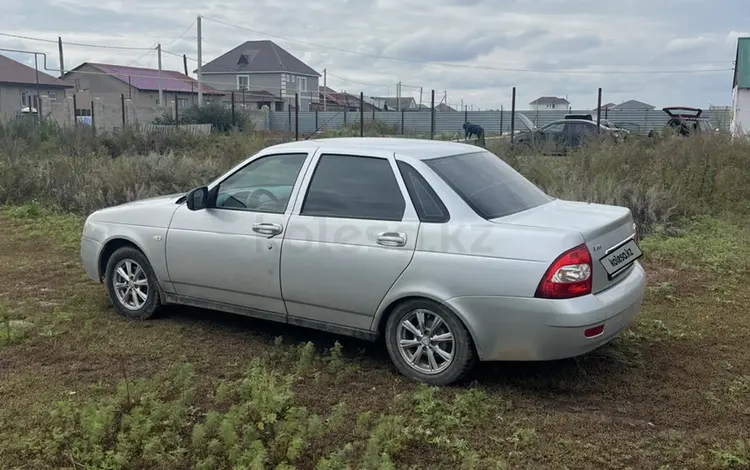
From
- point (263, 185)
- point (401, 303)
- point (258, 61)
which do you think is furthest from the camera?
point (258, 61)

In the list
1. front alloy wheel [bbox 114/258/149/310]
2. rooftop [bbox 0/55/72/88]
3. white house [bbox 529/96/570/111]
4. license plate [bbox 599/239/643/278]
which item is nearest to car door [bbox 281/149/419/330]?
license plate [bbox 599/239/643/278]

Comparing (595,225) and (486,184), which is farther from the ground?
(486,184)

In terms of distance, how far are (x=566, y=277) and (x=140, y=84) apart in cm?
5755

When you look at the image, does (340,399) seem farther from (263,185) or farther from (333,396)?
(263,185)

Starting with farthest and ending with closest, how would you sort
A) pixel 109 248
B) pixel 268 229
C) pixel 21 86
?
1. pixel 21 86
2. pixel 109 248
3. pixel 268 229

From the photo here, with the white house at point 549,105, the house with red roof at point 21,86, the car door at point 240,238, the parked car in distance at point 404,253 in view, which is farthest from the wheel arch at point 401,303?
the house with red roof at point 21,86

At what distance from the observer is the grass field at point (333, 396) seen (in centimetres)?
379

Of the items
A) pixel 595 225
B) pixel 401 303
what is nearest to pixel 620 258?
pixel 595 225

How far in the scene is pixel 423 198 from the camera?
15.6ft

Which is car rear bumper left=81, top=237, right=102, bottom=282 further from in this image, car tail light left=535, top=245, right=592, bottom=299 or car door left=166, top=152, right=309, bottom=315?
car tail light left=535, top=245, right=592, bottom=299

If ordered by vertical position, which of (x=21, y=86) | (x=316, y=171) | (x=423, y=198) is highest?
(x=21, y=86)

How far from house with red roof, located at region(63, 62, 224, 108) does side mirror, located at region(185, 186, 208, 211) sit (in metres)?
48.3

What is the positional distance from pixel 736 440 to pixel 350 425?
2.16 m

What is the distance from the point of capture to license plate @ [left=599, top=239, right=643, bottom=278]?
4535 mm
